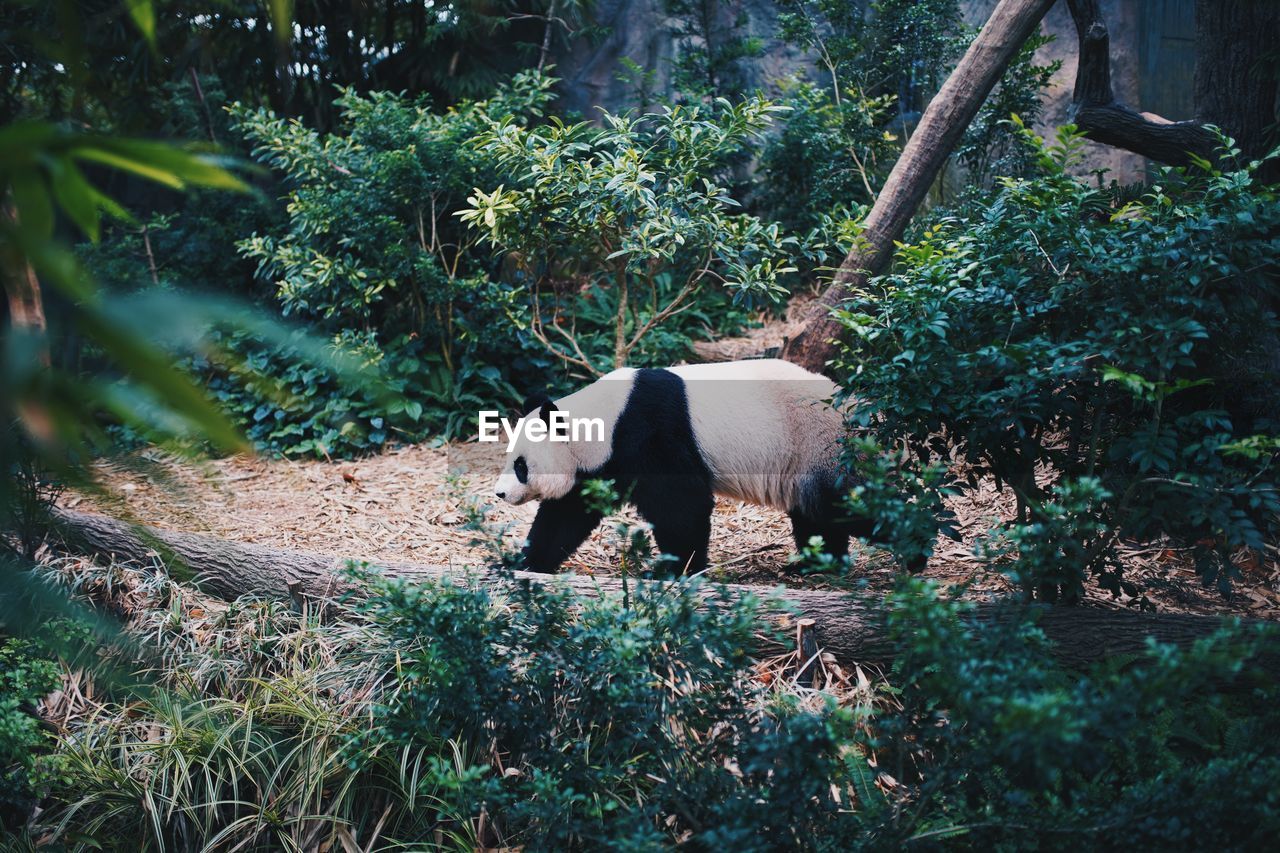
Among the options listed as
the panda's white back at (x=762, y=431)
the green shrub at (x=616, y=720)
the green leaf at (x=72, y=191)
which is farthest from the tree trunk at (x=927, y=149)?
the green leaf at (x=72, y=191)

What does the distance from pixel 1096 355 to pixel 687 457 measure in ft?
5.96

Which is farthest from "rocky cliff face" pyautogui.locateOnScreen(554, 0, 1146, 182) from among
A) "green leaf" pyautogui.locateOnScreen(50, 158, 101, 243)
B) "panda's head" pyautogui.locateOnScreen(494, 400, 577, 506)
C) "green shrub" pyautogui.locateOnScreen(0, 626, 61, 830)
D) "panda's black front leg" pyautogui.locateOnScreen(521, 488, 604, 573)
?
"green leaf" pyautogui.locateOnScreen(50, 158, 101, 243)

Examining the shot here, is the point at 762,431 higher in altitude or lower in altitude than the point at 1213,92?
lower

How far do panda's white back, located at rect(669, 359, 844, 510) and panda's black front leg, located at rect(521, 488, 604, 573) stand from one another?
0.66m

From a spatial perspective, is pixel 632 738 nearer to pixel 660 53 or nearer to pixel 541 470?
pixel 541 470

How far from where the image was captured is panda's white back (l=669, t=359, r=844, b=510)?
4113 mm

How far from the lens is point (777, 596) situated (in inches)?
114

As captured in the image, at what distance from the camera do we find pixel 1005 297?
3002 mm

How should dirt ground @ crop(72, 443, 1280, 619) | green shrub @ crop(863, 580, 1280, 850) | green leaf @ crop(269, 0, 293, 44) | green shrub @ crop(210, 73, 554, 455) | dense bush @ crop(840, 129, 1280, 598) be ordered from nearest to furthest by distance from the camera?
1. green leaf @ crop(269, 0, 293, 44)
2. green shrub @ crop(863, 580, 1280, 850)
3. dense bush @ crop(840, 129, 1280, 598)
4. dirt ground @ crop(72, 443, 1280, 619)
5. green shrub @ crop(210, 73, 554, 455)

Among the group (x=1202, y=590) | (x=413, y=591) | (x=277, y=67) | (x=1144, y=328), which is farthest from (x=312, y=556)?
(x=277, y=67)

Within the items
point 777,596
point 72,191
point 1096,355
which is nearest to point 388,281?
point 777,596

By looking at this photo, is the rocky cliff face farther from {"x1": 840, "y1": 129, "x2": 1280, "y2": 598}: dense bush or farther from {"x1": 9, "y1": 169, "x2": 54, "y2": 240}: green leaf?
{"x1": 9, "y1": 169, "x2": 54, "y2": 240}: green leaf

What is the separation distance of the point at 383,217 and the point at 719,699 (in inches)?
190

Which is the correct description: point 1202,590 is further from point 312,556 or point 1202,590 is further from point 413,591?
point 312,556
